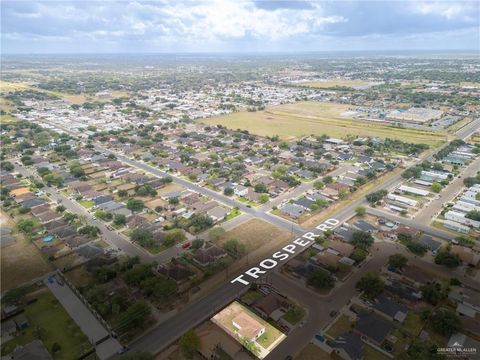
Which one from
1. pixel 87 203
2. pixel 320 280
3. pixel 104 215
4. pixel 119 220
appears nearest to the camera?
pixel 320 280

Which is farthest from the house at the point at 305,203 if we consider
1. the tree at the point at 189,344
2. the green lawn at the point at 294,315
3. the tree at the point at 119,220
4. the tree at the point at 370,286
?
the tree at the point at 189,344

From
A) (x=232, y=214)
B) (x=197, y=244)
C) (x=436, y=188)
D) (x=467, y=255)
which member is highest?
(x=436, y=188)

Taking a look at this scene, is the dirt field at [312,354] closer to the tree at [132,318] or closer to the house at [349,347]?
the house at [349,347]

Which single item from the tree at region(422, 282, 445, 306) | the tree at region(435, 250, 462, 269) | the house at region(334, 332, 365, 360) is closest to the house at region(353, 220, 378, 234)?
the tree at region(435, 250, 462, 269)

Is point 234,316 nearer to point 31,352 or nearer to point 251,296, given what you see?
point 251,296

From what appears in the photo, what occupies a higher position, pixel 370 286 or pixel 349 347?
pixel 370 286

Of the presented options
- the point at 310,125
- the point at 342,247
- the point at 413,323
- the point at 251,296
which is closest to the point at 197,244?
the point at 251,296

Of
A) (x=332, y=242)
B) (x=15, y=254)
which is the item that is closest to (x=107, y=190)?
(x=15, y=254)
